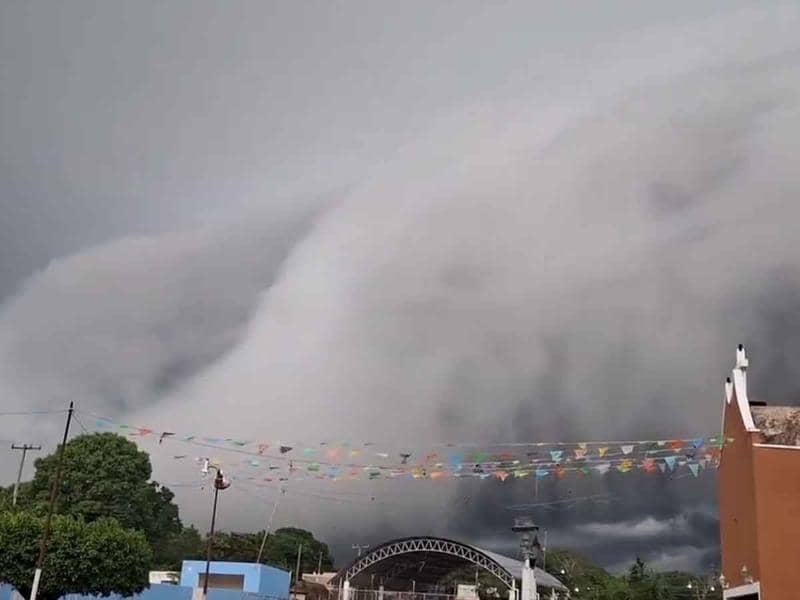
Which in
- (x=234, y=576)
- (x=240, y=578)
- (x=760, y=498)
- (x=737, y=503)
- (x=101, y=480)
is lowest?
(x=240, y=578)

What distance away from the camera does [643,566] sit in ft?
179

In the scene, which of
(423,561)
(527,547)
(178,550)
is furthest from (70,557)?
(178,550)

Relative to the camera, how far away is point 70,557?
33.9 metres

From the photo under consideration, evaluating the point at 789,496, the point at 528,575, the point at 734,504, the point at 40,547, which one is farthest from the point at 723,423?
the point at 40,547

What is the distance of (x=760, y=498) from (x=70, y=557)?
25.5 metres

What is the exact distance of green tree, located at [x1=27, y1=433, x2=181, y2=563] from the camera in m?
56.7

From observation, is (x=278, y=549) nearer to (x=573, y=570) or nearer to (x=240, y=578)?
(x=573, y=570)

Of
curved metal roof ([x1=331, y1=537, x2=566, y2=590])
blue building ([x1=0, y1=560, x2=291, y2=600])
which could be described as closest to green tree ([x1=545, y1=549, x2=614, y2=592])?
curved metal roof ([x1=331, y1=537, x2=566, y2=590])

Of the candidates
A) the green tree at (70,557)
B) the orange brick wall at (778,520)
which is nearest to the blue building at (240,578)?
the green tree at (70,557)

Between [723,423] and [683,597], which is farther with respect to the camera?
[683,597]

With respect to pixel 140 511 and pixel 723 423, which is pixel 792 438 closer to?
pixel 723 423

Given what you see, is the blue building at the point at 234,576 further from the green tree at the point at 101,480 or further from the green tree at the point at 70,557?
the green tree at the point at 70,557

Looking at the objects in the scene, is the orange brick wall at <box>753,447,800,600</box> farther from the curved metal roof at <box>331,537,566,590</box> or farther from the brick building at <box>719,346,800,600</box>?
the curved metal roof at <box>331,537,566,590</box>

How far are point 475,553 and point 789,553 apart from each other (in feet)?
132
